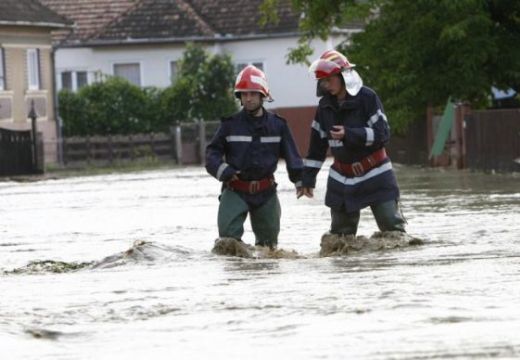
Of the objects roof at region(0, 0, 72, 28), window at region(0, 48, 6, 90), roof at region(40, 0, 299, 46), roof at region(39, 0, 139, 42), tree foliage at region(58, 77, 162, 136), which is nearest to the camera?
roof at region(0, 0, 72, 28)

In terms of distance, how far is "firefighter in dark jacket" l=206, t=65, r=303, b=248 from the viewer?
13.6 meters

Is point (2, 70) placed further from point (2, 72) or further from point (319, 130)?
point (319, 130)

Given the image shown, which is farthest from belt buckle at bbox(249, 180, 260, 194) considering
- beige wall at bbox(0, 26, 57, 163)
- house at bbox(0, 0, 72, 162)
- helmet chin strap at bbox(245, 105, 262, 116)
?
beige wall at bbox(0, 26, 57, 163)

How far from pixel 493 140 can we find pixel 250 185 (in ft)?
58.0

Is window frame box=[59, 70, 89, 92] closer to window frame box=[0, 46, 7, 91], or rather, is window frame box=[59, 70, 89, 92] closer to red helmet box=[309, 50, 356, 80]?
window frame box=[0, 46, 7, 91]

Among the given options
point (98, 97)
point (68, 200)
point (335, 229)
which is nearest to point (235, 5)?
point (98, 97)

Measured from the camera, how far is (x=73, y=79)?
6488cm

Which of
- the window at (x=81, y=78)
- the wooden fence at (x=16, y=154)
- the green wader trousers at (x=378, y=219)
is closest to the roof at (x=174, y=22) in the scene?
the window at (x=81, y=78)

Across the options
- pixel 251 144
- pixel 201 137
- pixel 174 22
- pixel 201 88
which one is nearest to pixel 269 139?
pixel 251 144

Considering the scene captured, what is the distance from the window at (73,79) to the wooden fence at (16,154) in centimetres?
2005

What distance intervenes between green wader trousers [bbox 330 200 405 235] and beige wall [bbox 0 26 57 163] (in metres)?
40.3

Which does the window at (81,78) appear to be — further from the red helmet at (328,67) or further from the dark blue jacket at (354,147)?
the red helmet at (328,67)

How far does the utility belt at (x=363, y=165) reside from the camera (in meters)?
13.5

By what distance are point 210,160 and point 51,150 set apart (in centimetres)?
4083
